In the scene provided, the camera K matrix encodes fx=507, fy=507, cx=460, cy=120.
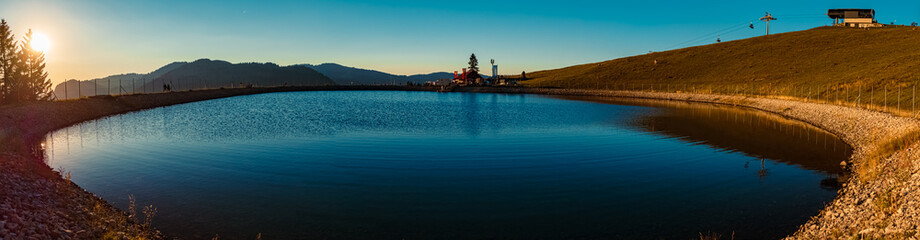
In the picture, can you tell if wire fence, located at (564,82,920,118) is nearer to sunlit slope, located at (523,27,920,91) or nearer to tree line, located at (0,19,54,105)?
sunlit slope, located at (523,27,920,91)

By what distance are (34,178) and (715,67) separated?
135 metres

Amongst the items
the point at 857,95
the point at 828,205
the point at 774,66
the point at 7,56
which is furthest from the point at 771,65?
the point at 7,56

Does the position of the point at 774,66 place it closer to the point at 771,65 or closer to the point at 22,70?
the point at 771,65

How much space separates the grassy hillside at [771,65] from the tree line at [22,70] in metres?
110

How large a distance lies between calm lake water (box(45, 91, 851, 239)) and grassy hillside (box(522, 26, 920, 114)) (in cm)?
4955

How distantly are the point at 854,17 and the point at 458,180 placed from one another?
199m

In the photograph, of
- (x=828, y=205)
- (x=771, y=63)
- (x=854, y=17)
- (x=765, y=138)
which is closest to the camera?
(x=828, y=205)

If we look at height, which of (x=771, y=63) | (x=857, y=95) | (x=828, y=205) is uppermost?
(x=771, y=63)

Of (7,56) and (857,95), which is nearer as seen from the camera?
(857,95)

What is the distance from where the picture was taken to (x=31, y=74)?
9544cm

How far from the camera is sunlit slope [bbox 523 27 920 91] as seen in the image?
94119 mm

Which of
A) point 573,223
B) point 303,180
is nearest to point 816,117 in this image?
point 573,223

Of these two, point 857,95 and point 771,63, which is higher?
point 771,63

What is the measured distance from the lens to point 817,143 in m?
32.3
